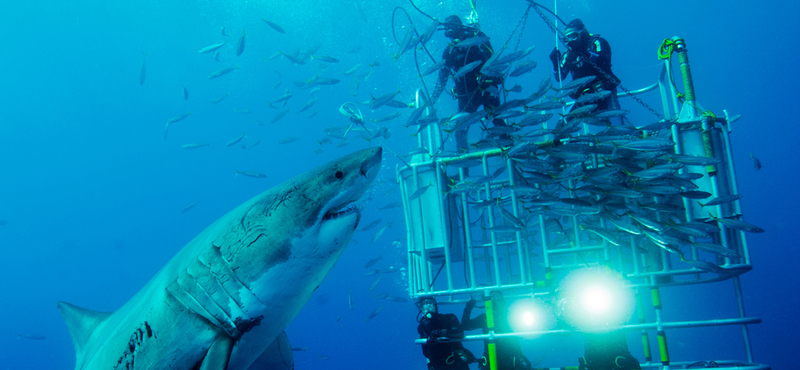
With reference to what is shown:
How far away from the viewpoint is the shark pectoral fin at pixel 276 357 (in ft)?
7.83

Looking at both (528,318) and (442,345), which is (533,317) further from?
(442,345)

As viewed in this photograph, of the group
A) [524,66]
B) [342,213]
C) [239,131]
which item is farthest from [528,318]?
[239,131]

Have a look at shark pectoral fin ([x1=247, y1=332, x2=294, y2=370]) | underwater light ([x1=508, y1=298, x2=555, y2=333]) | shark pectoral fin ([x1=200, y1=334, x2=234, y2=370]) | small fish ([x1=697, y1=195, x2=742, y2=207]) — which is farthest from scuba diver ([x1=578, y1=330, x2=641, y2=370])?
shark pectoral fin ([x1=200, y1=334, x2=234, y2=370])

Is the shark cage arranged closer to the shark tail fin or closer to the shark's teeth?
the shark's teeth

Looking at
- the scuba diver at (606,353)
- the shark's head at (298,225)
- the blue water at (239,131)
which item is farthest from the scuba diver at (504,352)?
the blue water at (239,131)

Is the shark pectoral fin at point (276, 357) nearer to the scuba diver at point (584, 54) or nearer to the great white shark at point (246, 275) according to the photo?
the great white shark at point (246, 275)

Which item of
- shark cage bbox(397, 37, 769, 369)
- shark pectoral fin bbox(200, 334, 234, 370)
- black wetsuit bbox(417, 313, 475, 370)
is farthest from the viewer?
black wetsuit bbox(417, 313, 475, 370)

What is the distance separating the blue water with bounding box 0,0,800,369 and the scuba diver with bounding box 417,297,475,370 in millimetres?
32335

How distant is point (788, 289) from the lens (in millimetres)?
47781

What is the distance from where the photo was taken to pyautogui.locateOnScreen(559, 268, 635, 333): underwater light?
12.8 ft

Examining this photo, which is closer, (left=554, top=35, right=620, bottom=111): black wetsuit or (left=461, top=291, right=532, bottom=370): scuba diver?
(left=461, top=291, right=532, bottom=370): scuba diver

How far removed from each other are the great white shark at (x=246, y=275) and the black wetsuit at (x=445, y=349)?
4.31 meters

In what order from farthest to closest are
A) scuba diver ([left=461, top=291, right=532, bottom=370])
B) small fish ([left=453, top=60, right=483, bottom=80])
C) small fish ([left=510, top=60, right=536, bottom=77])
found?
scuba diver ([left=461, top=291, right=532, bottom=370]), small fish ([left=510, top=60, right=536, bottom=77]), small fish ([left=453, top=60, right=483, bottom=80])

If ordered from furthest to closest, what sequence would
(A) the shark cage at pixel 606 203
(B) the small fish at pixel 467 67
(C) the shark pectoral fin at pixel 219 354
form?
1. (B) the small fish at pixel 467 67
2. (A) the shark cage at pixel 606 203
3. (C) the shark pectoral fin at pixel 219 354
